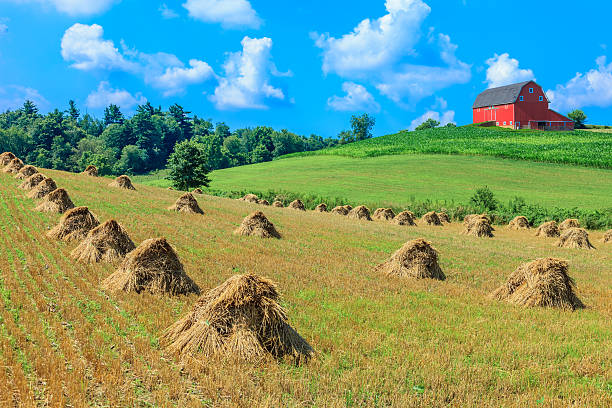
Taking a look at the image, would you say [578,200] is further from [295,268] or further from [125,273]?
[125,273]

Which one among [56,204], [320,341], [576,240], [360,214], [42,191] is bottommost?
[320,341]

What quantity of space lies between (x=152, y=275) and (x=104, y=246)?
166 inches

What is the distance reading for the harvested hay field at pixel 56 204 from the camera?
2433 cm

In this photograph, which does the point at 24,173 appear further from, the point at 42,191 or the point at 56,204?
the point at 56,204

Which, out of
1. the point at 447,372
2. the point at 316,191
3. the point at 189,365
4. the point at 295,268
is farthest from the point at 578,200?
the point at 189,365

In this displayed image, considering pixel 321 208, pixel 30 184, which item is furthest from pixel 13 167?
pixel 321 208

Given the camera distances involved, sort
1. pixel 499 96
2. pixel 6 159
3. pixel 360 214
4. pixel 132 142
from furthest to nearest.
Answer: pixel 132 142, pixel 499 96, pixel 360 214, pixel 6 159

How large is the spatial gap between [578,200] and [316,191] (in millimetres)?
33935

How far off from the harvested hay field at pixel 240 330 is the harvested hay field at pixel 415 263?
8.96 meters

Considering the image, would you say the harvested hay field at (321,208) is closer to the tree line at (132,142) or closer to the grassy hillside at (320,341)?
the grassy hillside at (320,341)

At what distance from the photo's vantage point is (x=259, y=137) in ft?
566

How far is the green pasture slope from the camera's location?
5775 centimetres

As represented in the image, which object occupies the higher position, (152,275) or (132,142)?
(132,142)

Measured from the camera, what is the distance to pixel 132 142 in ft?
525
